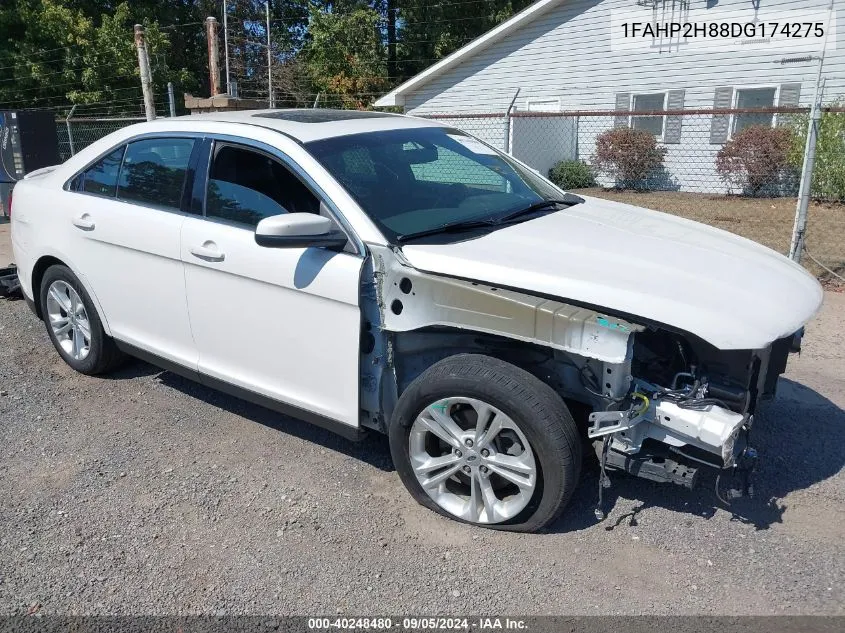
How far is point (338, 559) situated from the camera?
312 centimetres

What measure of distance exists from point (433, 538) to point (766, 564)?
1.39 meters

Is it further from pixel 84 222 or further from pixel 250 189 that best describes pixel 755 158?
pixel 84 222

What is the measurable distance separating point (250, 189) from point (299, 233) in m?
0.69

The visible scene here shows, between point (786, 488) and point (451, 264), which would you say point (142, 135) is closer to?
point (451, 264)

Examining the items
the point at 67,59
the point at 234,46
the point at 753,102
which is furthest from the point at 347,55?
the point at 753,102

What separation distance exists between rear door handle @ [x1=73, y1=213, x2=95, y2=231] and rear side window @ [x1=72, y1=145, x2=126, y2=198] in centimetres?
17

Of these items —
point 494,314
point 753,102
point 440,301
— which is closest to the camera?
point 494,314

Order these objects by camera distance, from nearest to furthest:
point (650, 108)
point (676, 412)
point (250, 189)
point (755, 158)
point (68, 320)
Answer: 1. point (676, 412)
2. point (250, 189)
3. point (68, 320)
4. point (755, 158)
5. point (650, 108)

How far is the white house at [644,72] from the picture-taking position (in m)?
14.0

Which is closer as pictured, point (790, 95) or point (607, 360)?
point (607, 360)

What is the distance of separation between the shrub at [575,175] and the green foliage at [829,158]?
4634 millimetres

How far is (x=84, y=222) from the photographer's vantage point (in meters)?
4.46

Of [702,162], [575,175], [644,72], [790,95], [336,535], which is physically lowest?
[575,175]

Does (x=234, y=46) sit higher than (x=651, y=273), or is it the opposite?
(x=234, y=46)
